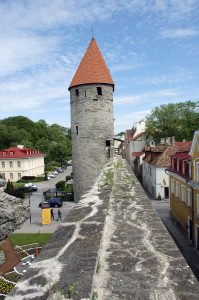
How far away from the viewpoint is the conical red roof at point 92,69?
26.8m

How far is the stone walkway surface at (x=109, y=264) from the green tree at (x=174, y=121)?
45.4 m

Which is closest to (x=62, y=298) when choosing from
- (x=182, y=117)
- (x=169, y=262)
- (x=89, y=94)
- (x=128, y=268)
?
(x=128, y=268)

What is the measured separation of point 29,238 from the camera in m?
19.8

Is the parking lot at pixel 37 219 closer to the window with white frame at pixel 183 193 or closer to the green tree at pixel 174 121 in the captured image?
the window with white frame at pixel 183 193

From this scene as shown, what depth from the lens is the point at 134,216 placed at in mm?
7227

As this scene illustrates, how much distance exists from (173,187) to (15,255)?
39.9 ft

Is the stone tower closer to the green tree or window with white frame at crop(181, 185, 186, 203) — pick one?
window with white frame at crop(181, 185, 186, 203)

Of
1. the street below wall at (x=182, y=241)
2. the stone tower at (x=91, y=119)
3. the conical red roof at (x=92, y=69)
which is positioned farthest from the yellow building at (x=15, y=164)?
the street below wall at (x=182, y=241)

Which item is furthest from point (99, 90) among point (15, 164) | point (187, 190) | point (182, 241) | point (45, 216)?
point (15, 164)

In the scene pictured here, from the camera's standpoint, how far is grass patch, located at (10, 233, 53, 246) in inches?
734

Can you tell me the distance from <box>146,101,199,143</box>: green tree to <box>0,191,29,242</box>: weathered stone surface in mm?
29862

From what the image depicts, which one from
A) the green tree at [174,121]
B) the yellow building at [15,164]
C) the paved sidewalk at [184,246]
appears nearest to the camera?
the paved sidewalk at [184,246]

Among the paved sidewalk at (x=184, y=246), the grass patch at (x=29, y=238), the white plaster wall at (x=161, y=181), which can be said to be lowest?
the grass patch at (x=29, y=238)

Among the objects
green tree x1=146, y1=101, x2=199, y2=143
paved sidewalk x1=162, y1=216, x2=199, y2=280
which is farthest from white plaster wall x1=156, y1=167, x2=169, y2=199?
green tree x1=146, y1=101, x2=199, y2=143
